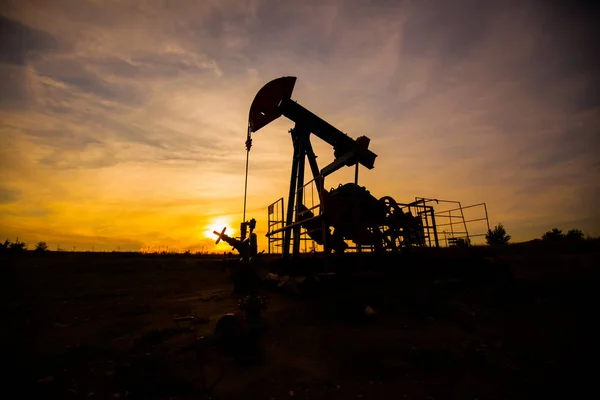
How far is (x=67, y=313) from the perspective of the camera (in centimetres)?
756

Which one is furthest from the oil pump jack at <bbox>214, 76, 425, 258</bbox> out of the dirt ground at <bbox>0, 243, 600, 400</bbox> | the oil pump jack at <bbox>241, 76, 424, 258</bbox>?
the dirt ground at <bbox>0, 243, 600, 400</bbox>

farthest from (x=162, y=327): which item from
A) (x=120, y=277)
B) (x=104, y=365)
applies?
(x=120, y=277)

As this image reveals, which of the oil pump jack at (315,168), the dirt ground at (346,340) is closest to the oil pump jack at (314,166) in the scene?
the oil pump jack at (315,168)

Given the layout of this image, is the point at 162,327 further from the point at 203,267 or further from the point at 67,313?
the point at 203,267

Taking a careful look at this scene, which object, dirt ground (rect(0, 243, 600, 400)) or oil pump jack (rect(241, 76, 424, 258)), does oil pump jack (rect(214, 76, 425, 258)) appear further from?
dirt ground (rect(0, 243, 600, 400))

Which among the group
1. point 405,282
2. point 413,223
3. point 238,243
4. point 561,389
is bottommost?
point 561,389

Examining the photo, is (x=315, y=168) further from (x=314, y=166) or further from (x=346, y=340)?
(x=346, y=340)

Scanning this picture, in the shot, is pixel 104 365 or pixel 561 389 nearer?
pixel 561 389

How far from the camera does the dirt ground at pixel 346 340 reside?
364 cm

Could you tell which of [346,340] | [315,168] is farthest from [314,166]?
[346,340]

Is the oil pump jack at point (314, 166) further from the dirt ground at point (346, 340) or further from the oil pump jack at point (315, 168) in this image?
the dirt ground at point (346, 340)

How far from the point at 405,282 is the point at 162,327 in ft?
20.3

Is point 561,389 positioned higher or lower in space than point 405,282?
lower

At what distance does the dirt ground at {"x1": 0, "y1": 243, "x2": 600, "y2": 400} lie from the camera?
3641 millimetres
